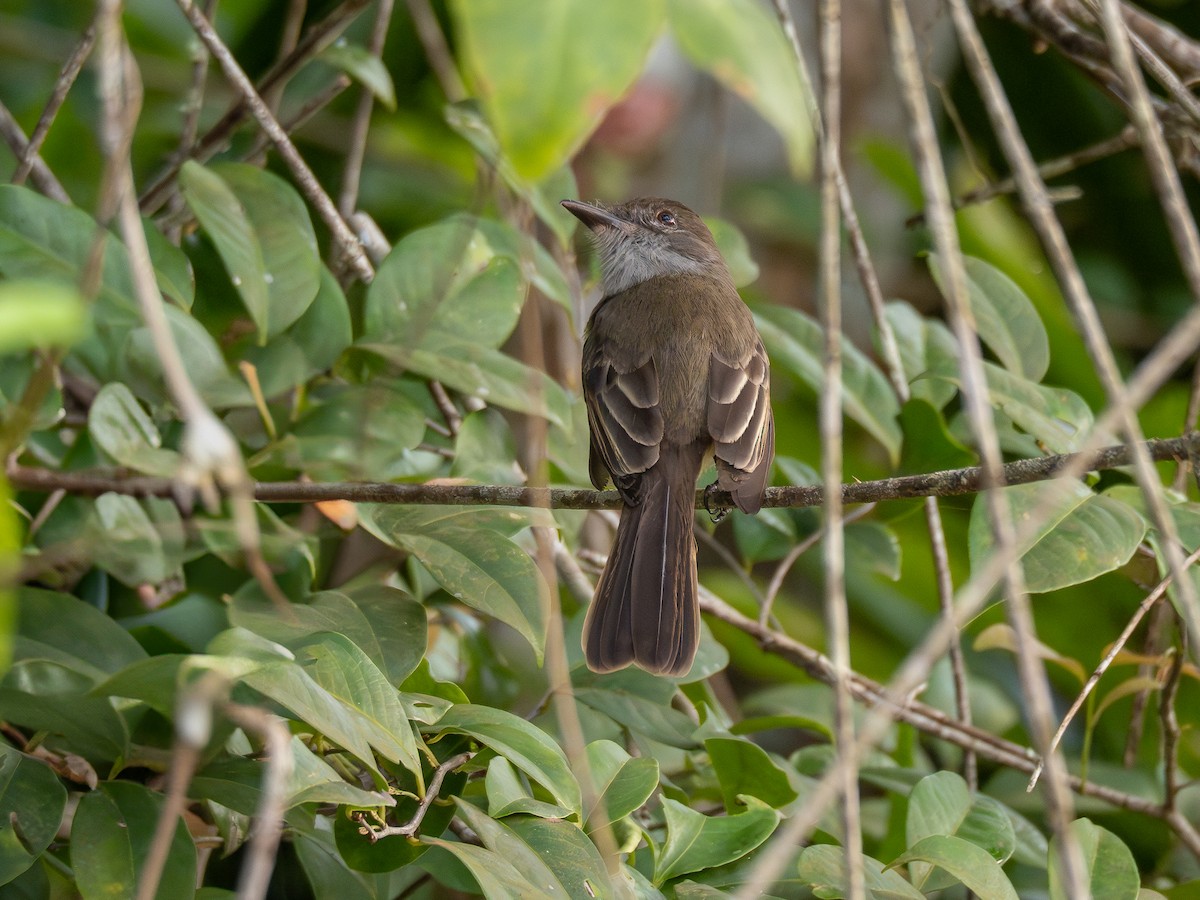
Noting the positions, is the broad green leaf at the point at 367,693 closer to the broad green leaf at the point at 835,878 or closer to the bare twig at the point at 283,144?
the broad green leaf at the point at 835,878

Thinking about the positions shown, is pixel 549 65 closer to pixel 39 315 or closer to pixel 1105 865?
pixel 39 315

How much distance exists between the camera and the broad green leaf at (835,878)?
2082 mm

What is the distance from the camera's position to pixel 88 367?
289 cm

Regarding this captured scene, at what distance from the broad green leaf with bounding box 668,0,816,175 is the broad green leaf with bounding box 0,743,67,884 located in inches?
66.8

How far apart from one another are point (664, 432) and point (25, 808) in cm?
191

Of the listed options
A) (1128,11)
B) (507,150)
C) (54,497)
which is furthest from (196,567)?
(1128,11)

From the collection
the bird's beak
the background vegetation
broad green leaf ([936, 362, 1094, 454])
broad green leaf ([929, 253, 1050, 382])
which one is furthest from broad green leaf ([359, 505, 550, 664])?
the bird's beak

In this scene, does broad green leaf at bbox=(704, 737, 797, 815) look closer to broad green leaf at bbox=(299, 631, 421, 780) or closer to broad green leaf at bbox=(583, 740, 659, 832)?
broad green leaf at bbox=(583, 740, 659, 832)

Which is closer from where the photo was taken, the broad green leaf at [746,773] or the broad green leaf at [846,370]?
the broad green leaf at [746,773]

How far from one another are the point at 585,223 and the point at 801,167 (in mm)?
3295

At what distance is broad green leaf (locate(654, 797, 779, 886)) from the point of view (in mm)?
2232

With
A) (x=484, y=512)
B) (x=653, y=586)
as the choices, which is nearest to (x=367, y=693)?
(x=484, y=512)

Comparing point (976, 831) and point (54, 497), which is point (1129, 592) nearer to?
point (976, 831)

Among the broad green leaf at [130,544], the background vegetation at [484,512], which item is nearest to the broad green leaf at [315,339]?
the background vegetation at [484,512]
